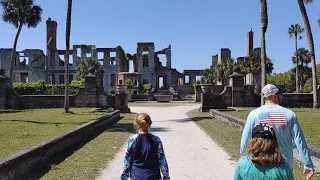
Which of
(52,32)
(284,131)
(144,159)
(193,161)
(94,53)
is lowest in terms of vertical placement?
(193,161)

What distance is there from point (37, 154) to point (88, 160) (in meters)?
1.28

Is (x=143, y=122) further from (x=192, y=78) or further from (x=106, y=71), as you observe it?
(x=192, y=78)

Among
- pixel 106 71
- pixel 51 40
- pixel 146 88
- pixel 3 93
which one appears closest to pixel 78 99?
pixel 3 93

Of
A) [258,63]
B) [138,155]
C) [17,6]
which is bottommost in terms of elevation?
[138,155]

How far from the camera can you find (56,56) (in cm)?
6481

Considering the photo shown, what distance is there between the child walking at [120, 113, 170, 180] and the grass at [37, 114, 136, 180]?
295 centimetres

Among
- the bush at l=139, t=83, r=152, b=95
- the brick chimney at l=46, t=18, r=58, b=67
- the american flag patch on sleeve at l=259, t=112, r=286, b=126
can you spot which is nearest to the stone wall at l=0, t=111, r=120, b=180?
the american flag patch on sleeve at l=259, t=112, r=286, b=126

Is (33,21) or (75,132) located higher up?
(33,21)

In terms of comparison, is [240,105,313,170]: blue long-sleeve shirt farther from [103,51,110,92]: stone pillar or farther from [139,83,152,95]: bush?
[103,51,110,92]: stone pillar

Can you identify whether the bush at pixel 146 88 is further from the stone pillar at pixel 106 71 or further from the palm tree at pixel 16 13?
the palm tree at pixel 16 13

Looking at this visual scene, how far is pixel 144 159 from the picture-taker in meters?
4.04

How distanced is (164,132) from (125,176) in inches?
407

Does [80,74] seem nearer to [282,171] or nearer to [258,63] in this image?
[258,63]

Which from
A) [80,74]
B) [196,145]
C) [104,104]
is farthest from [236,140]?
[80,74]
